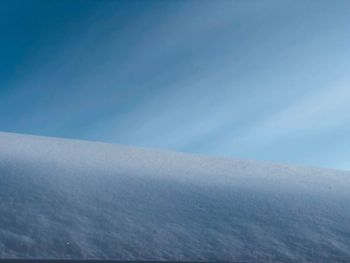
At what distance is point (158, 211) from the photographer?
5.12 m

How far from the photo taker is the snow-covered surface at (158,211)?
4.04 m

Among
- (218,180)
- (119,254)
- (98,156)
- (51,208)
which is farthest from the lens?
(98,156)

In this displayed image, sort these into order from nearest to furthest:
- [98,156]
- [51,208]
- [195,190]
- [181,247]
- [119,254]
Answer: [119,254]
[181,247]
[51,208]
[195,190]
[98,156]

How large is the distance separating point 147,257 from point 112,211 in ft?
4.22

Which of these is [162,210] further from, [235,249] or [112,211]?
[235,249]

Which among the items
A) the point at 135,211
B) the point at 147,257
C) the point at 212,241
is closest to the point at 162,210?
the point at 135,211

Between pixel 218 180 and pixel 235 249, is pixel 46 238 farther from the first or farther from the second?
pixel 218 180

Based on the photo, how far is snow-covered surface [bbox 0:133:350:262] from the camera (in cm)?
404

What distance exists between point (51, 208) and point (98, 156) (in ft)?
12.1

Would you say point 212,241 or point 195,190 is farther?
point 195,190

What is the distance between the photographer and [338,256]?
4.32 meters

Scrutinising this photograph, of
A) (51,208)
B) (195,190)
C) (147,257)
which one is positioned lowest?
(147,257)

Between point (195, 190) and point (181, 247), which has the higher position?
point (195, 190)

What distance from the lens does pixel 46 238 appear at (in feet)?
13.0
